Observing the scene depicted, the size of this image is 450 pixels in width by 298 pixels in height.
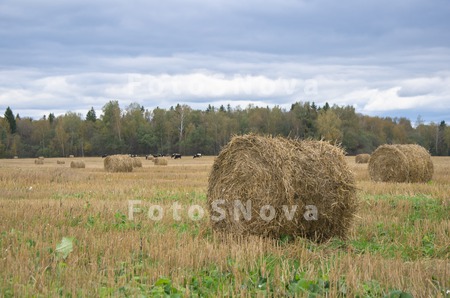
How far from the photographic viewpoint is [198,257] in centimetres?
745

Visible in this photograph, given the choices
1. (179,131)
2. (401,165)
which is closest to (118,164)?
(401,165)

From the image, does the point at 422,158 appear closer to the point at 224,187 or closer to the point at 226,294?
the point at 224,187

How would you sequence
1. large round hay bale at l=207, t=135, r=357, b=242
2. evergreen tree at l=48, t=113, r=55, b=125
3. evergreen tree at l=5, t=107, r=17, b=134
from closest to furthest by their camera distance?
large round hay bale at l=207, t=135, r=357, b=242 < evergreen tree at l=5, t=107, r=17, b=134 < evergreen tree at l=48, t=113, r=55, b=125

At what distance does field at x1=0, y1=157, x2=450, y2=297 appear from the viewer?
6.09m

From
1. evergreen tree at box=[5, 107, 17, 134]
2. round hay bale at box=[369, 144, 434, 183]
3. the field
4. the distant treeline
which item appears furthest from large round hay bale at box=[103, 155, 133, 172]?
evergreen tree at box=[5, 107, 17, 134]

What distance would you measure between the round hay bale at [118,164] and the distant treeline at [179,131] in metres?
57.7

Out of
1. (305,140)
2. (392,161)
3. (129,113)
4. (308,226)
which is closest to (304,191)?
(308,226)

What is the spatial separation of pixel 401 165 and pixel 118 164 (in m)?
17.3

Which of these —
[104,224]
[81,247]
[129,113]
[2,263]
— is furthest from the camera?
[129,113]

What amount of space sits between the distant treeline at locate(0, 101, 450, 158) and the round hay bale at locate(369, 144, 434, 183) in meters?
62.8

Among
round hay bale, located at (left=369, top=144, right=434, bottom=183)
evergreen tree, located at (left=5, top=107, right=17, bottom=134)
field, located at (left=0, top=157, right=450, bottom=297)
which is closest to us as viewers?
field, located at (left=0, top=157, right=450, bottom=297)

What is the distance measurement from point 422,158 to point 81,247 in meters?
17.9

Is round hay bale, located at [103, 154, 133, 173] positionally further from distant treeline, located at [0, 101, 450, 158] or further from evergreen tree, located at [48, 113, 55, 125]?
evergreen tree, located at [48, 113, 55, 125]

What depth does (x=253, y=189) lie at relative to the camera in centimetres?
1016
